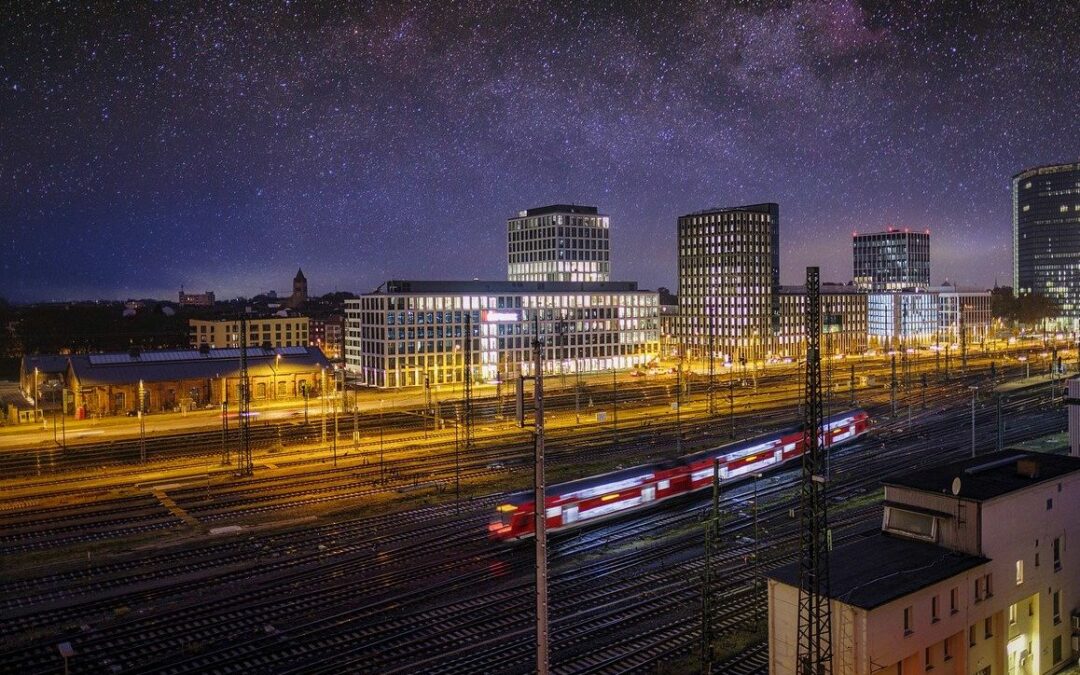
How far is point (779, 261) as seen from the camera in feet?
462

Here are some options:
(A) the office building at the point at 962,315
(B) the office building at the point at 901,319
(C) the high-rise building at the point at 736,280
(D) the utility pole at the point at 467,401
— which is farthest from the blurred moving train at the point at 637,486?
(A) the office building at the point at 962,315

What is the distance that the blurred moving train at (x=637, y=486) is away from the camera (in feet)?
106

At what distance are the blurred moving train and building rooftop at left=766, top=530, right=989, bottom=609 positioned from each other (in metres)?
12.9

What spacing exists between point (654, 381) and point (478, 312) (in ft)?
79.3

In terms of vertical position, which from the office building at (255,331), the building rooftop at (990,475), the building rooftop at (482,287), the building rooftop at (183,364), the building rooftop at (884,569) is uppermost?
the building rooftop at (482,287)

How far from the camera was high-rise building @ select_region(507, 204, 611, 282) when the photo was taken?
141125 mm

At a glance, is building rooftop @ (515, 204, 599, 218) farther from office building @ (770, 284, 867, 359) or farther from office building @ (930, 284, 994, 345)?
office building @ (930, 284, 994, 345)

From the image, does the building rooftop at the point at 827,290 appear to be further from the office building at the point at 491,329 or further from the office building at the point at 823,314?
the office building at the point at 491,329

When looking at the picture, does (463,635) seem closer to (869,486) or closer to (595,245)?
(869,486)

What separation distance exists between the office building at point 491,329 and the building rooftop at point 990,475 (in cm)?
6111

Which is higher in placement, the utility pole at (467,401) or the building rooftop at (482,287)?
the building rooftop at (482,287)

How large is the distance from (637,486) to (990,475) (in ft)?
50.4

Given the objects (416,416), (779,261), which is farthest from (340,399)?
(779,261)

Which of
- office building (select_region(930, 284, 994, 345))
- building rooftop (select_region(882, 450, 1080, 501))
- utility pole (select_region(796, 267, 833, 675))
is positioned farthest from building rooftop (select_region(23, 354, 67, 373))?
office building (select_region(930, 284, 994, 345))
